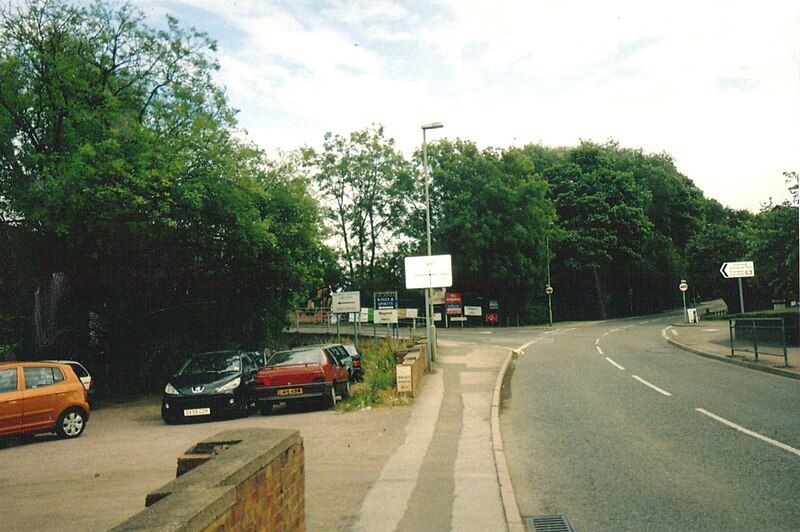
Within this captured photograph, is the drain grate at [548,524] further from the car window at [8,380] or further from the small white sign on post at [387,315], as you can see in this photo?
the small white sign on post at [387,315]

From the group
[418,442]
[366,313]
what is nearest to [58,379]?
[418,442]

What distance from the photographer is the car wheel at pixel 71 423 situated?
1298 cm

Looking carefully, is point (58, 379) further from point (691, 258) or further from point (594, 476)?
point (691, 258)

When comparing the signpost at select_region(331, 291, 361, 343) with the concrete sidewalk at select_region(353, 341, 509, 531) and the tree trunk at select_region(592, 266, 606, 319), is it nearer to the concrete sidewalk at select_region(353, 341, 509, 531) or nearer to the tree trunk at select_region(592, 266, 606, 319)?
the concrete sidewalk at select_region(353, 341, 509, 531)

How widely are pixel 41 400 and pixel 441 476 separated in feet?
29.3

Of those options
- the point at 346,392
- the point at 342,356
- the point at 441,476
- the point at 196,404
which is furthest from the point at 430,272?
the point at 441,476

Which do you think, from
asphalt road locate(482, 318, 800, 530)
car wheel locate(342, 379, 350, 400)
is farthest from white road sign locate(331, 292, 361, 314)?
asphalt road locate(482, 318, 800, 530)

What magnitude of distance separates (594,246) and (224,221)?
3857cm

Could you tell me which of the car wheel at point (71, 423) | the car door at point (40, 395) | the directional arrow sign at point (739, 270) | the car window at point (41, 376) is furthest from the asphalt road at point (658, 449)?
the directional arrow sign at point (739, 270)

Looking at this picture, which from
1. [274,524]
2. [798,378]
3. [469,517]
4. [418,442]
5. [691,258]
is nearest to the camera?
[274,524]

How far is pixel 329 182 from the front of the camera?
52469 millimetres

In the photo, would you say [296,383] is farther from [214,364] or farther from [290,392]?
[214,364]

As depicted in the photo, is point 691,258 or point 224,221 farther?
point 691,258

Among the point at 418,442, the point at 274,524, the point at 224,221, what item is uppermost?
the point at 224,221
